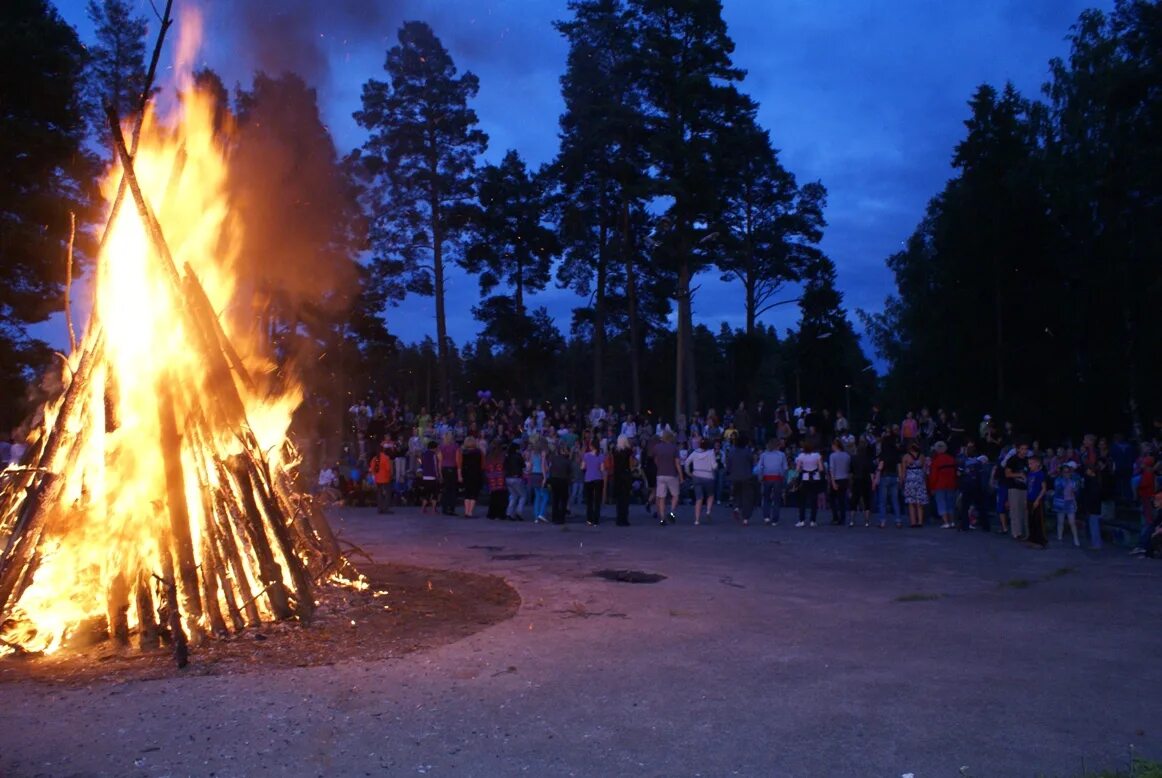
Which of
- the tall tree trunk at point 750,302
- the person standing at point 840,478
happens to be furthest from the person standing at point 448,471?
the tall tree trunk at point 750,302

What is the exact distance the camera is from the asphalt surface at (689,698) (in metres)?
4.89

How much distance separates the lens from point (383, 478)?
21828mm

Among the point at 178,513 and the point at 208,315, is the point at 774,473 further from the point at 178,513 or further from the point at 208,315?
the point at 178,513

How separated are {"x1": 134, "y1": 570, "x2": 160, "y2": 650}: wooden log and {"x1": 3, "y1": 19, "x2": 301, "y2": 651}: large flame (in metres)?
0.06

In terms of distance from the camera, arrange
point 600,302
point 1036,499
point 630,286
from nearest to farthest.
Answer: point 1036,499
point 630,286
point 600,302

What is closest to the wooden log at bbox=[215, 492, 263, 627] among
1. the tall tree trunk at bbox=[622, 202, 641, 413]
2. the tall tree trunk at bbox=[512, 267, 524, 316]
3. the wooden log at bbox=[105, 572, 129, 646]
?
the wooden log at bbox=[105, 572, 129, 646]

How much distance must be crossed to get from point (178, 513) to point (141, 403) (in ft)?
4.27

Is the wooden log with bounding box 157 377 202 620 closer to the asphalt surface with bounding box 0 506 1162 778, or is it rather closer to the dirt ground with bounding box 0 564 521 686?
the dirt ground with bounding box 0 564 521 686

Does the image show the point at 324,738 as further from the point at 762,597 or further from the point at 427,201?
the point at 427,201

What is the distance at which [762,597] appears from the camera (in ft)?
32.2

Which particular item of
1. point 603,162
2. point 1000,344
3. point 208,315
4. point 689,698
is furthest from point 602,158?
point 689,698

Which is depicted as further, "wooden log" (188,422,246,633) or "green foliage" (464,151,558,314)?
"green foliage" (464,151,558,314)

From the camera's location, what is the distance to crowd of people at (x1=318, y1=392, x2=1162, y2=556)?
15.1 metres

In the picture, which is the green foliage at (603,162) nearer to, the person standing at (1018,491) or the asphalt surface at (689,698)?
the person standing at (1018,491)
